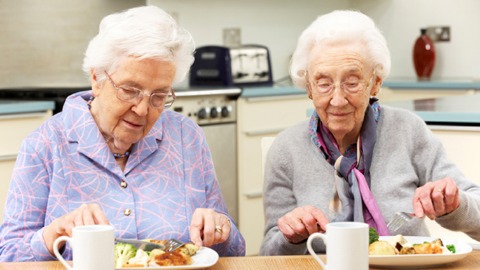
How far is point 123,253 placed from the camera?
1.56 metres

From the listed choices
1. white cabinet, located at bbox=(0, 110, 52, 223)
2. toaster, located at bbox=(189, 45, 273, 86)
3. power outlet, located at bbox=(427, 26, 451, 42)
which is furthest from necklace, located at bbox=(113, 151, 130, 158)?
power outlet, located at bbox=(427, 26, 451, 42)

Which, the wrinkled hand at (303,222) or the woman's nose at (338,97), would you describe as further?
the woman's nose at (338,97)

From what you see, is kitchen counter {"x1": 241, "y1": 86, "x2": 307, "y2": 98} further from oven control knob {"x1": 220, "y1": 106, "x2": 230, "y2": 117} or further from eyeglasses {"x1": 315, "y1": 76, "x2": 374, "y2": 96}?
eyeglasses {"x1": 315, "y1": 76, "x2": 374, "y2": 96}

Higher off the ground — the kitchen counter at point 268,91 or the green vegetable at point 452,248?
the green vegetable at point 452,248

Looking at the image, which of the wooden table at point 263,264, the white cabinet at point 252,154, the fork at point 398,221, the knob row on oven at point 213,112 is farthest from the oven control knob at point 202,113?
the wooden table at point 263,264

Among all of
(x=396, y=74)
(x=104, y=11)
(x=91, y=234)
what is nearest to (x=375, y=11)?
(x=396, y=74)

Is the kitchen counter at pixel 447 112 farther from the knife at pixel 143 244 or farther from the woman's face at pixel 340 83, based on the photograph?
the knife at pixel 143 244

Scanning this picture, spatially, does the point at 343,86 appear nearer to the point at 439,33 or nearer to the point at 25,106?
the point at 25,106

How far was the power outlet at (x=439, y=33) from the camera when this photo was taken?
18.2 feet

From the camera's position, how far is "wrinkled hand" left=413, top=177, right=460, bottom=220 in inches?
70.6

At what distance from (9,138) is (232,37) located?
2112 mm

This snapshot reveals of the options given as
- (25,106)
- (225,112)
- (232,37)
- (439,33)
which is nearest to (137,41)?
(25,106)

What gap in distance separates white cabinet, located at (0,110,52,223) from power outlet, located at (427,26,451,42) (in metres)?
2.94

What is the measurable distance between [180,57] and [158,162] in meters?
0.25
